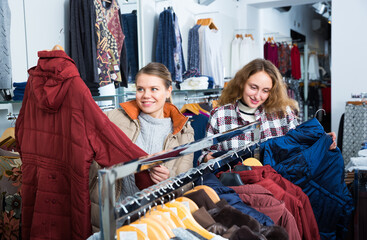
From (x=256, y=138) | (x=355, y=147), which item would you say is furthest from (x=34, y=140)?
(x=355, y=147)

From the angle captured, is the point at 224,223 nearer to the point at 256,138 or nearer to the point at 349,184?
the point at 256,138

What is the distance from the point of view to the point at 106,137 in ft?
5.45

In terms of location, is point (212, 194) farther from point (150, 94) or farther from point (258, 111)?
point (258, 111)

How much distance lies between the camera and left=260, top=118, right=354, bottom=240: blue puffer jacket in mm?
1997

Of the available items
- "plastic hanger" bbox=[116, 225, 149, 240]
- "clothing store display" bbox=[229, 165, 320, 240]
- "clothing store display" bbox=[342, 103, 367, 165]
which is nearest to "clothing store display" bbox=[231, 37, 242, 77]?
"clothing store display" bbox=[342, 103, 367, 165]

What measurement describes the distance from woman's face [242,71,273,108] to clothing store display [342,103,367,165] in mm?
2671

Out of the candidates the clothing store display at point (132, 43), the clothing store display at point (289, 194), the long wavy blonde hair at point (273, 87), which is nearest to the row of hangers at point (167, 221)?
the clothing store display at point (289, 194)

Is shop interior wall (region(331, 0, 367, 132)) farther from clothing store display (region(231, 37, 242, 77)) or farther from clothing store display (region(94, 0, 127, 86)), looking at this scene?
clothing store display (region(94, 0, 127, 86))

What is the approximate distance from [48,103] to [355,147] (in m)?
4.28

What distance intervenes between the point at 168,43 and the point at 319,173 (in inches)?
124

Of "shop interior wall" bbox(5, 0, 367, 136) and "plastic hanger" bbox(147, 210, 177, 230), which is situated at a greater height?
"shop interior wall" bbox(5, 0, 367, 136)

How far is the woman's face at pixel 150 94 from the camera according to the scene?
2.28 metres

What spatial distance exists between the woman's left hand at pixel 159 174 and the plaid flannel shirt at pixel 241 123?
1.05 metres

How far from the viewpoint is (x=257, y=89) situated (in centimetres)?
262
